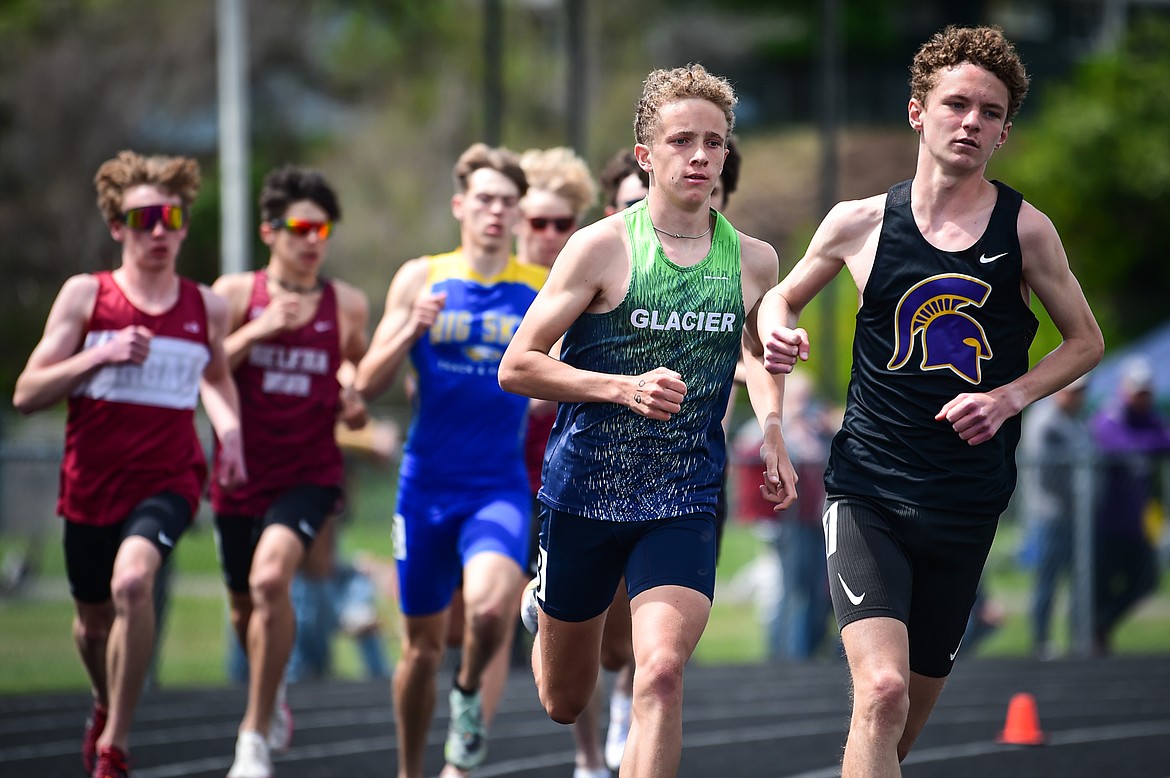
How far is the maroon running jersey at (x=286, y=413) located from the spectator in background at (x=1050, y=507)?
8328 millimetres

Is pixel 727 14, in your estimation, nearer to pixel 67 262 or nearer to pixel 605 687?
pixel 67 262

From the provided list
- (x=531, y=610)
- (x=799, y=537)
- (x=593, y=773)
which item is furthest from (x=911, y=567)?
(x=799, y=537)

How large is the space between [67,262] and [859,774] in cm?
3372

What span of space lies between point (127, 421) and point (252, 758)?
1606 mm

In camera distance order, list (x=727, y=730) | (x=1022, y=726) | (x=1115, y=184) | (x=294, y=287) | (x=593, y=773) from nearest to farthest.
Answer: (x=593, y=773)
(x=294, y=287)
(x=1022, y=726)
(x=727, y=730)
(x=1115, y=184)

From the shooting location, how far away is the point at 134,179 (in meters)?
7.18

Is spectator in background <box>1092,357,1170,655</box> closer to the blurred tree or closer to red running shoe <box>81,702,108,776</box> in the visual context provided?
red running shoe <box>81,702,108,776</box>

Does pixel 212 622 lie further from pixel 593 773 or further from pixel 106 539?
pixel 593 773

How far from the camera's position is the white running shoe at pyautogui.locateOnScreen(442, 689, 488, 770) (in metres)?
6.55

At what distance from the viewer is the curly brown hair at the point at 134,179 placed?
718 centimetres

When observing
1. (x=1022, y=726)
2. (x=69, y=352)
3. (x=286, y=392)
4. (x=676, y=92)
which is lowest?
(x=1022, y=726)

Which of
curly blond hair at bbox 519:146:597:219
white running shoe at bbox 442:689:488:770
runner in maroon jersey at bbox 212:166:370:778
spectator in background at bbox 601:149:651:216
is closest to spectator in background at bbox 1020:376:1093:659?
curly blond hair at bbox 519:146:597:219

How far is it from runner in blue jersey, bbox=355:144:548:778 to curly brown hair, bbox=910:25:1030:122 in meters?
2.41

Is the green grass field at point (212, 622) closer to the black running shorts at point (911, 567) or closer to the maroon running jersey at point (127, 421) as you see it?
the maroon running jersey at point (127, 421)
